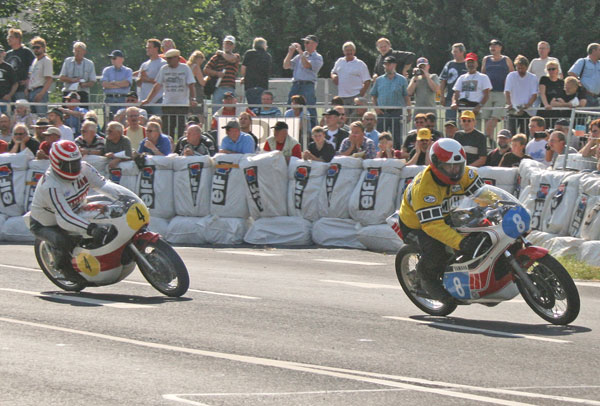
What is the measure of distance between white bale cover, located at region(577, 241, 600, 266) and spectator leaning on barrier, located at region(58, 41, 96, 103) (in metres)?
11.5

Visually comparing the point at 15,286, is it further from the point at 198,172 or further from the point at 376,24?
the point at 376,24

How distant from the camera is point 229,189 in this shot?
720 inches

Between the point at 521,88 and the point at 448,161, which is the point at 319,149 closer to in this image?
the point at 521,88

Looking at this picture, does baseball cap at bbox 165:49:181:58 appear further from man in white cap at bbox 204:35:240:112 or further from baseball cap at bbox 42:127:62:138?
baseball cap at bbox 42:127:62:138

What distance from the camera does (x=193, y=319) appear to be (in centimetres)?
1088

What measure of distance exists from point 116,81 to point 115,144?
413 cm

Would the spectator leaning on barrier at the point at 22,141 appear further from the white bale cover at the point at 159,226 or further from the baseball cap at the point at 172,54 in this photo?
the baseball cap at the point at 172,54

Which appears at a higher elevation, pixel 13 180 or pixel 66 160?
pixel 66 160

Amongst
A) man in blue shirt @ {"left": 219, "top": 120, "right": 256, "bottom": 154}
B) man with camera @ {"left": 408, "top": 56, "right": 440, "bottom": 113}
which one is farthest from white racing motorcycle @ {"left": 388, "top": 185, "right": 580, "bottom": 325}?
man with camera @ {"left": 408, "top": 56, "right": 440, "bottom": 113}

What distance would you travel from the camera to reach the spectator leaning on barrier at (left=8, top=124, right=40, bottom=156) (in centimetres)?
1938

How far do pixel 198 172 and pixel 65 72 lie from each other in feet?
18.7

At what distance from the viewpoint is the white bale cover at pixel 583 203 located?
14344 millimetres

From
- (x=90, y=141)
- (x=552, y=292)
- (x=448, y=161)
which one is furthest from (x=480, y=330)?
(x=90, y=141)

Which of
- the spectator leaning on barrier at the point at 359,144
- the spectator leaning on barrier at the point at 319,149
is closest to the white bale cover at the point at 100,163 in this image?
the spectator leaning on barrier at the point at 319,149
